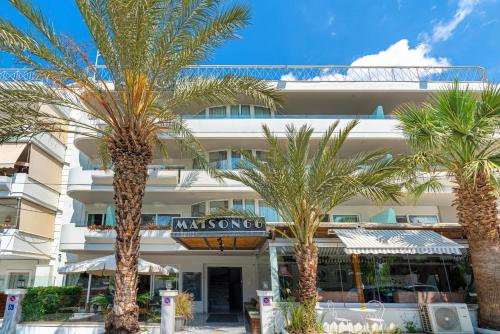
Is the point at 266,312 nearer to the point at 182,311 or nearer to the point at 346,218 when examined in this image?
the point at 182,311

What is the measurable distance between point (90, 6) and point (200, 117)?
44.9 feet

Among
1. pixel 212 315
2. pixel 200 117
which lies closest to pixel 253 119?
pixel 200 117

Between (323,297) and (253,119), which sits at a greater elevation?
(253,119)

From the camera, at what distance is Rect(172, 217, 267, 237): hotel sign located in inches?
610

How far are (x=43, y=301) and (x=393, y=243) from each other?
1603cm

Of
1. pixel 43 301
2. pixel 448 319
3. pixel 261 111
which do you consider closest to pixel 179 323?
pixel 43 301

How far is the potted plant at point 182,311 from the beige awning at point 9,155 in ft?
52.2

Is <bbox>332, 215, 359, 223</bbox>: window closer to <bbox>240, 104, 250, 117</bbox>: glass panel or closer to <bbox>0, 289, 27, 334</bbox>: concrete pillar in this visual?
<bbox>240, 104, 250, 117</bbox>: glass panel

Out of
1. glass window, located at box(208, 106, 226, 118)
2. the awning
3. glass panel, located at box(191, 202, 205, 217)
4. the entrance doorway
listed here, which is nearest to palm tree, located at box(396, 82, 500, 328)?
the awning

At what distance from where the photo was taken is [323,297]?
1505 centimetres

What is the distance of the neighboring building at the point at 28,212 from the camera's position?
22141 millimetres

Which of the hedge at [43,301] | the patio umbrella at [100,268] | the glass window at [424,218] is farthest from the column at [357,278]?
the hedge at [43,301]

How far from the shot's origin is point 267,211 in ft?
69.3

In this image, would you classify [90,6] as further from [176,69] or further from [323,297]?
[323,297]
